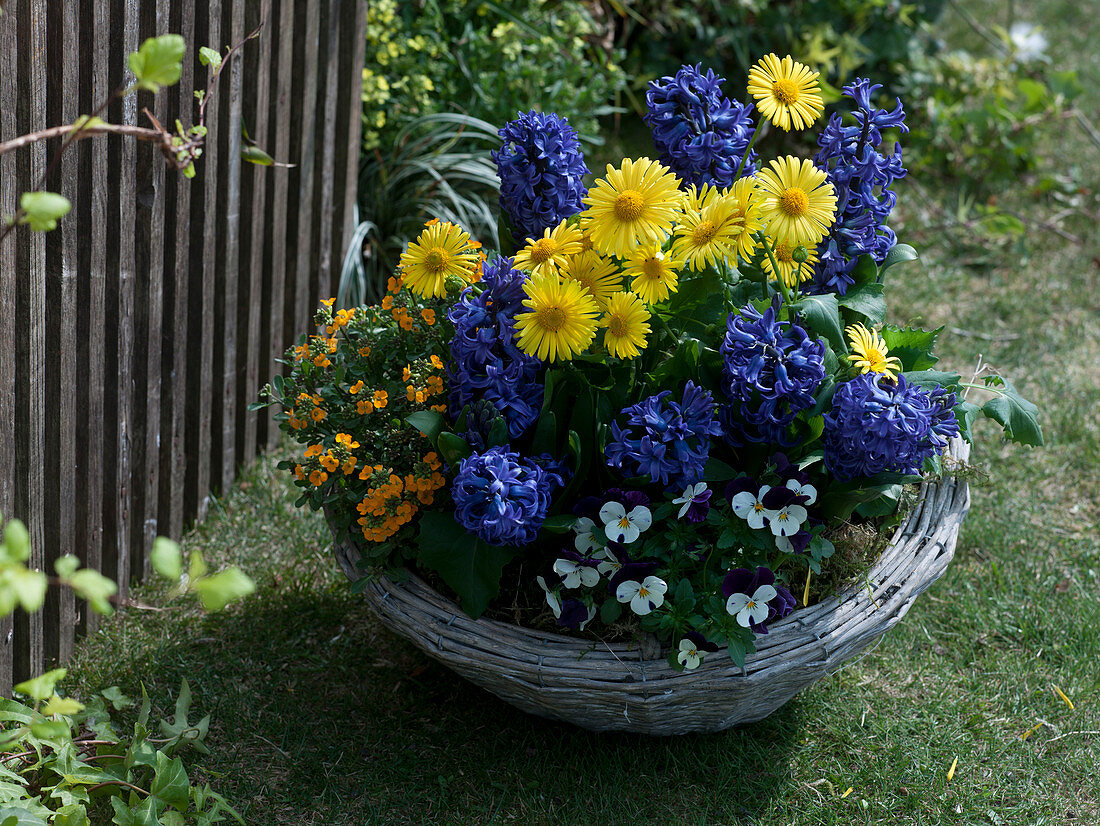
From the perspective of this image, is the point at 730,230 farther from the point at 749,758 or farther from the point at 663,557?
the point at 749,758

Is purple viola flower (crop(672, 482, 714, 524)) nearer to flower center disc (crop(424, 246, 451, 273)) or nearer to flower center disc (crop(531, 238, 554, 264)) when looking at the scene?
flower center disc (crop(531, 238, 554, 264))

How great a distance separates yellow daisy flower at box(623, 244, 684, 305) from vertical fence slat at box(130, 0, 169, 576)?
45.3 inches

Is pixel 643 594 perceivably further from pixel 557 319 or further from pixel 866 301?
pixel 866 301

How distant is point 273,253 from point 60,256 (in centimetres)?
83

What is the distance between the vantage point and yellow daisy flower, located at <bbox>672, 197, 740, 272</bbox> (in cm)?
183

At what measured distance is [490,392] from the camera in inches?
75.2

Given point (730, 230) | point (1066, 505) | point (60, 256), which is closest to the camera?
point (730, 230)

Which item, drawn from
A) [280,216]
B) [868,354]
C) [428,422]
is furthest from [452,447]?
[280,216]

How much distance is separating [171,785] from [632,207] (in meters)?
1.35

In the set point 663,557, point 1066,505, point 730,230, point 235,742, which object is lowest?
point 235,742

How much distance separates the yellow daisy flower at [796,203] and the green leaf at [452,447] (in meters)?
0.68

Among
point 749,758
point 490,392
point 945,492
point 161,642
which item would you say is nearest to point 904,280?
point 945,492

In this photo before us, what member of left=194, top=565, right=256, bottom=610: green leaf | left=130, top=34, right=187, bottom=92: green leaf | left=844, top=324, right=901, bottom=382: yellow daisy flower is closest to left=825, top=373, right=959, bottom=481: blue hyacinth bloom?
left=844, top=324, right=901, bottom=382: yellow daisy flower

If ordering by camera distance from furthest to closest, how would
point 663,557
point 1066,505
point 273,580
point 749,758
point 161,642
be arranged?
point 1066,505 < point 273,580 < point 161,642 < point 749,758 < point 663,557
